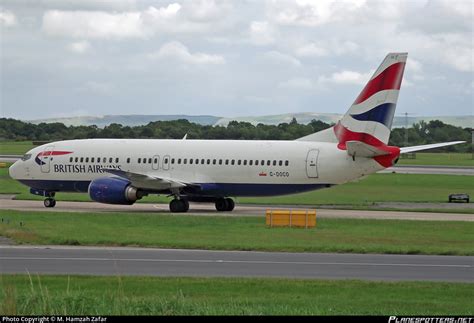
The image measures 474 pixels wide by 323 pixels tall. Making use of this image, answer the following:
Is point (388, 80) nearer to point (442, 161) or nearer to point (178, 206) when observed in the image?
point (178, 206)

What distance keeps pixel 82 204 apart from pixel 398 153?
18.3 metres

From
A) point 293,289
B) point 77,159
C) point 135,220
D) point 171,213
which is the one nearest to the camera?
point 293,289

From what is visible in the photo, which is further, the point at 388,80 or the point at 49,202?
the point at 49,202

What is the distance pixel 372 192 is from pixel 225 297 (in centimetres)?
4576

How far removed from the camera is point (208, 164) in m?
45.8

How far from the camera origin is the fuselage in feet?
142

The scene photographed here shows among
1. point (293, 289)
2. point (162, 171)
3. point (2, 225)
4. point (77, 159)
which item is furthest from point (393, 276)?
point (77, 159)

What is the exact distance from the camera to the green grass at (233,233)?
29781 mm

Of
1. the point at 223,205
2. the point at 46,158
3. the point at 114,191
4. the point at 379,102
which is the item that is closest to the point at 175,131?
the point at 46,158

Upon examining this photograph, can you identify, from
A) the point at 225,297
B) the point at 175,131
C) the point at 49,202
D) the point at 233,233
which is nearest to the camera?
the point at 225,297

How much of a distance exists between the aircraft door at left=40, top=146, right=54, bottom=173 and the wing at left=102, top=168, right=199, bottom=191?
15.9ft

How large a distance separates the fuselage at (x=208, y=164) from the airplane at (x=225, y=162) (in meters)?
0.04

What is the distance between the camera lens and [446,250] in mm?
28781

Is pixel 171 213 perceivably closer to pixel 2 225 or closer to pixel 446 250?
pixel 2 225
